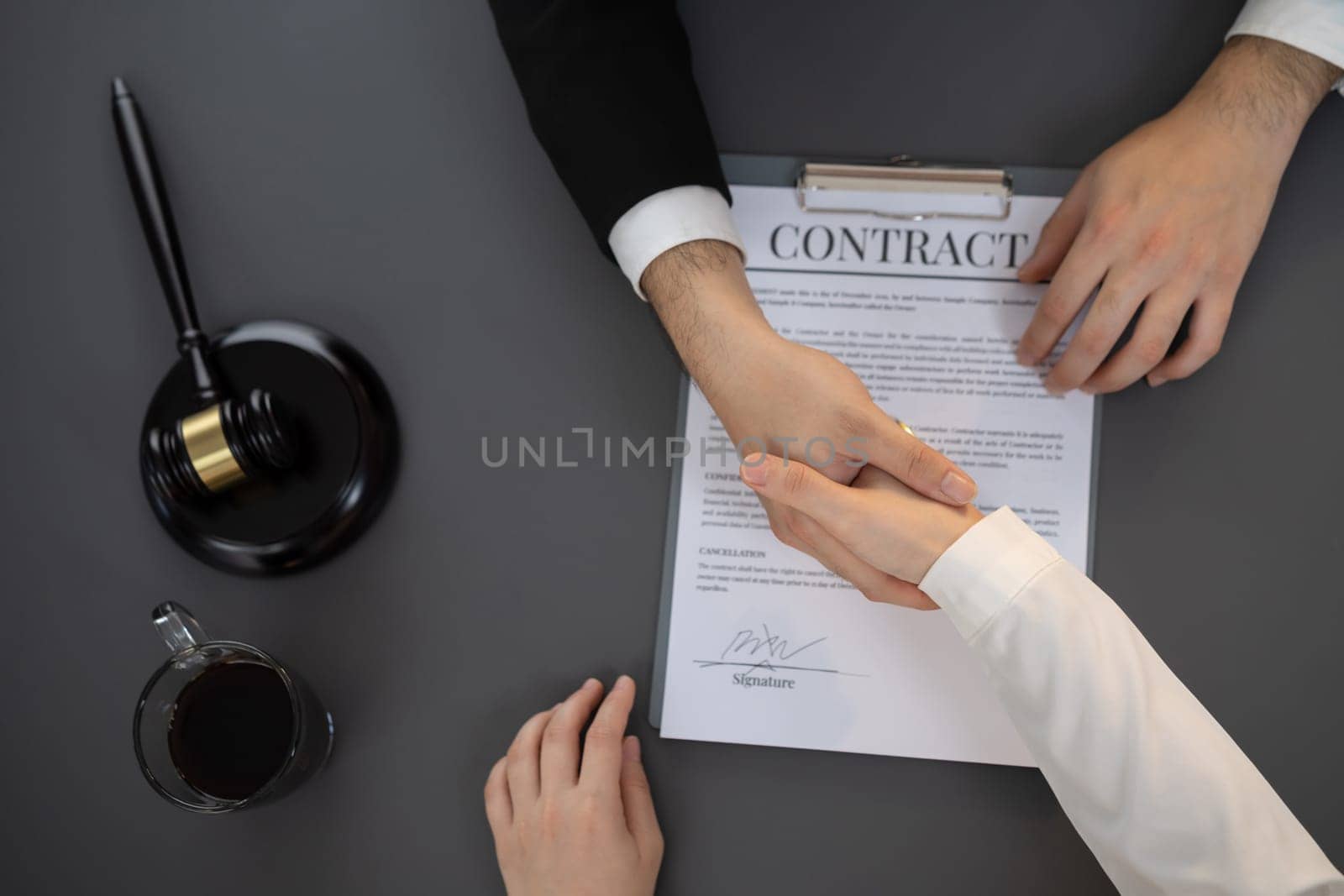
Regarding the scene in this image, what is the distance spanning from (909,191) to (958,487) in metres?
0.26

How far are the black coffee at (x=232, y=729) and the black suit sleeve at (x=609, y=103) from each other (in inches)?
15.6

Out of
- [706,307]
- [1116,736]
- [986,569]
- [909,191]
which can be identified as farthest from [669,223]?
[1116,736]

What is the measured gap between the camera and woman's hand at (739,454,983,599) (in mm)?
526

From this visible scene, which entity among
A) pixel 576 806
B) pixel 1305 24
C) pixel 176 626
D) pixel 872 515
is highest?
pixel 1305 24

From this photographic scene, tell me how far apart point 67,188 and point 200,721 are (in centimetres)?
47

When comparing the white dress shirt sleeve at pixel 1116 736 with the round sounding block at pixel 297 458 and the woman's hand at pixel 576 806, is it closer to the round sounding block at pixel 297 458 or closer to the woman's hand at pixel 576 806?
the woman's hand at pixel 576 806

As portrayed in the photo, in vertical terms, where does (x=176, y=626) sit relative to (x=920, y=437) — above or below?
below

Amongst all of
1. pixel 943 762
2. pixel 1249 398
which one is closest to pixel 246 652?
pixel 943 762

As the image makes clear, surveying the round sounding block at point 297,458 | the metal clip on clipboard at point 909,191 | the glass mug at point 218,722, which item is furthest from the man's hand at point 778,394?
the glass mug at point 218,722

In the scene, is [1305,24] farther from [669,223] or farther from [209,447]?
[209,447]

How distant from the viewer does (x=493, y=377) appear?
0.67m

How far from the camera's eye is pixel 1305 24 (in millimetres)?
612

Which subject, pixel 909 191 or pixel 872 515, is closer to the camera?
pixel 872 515
